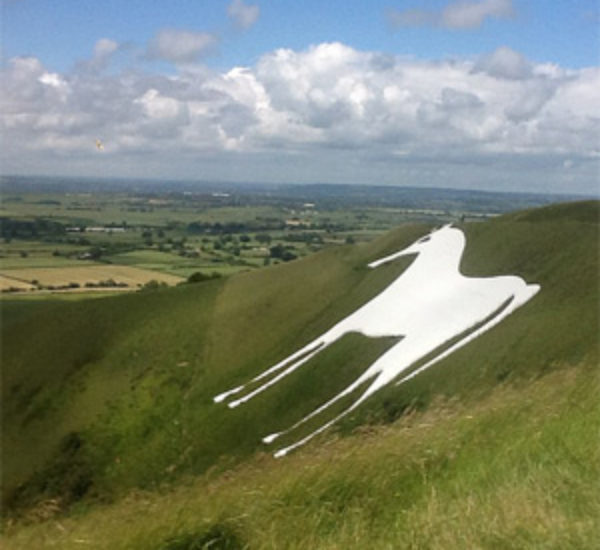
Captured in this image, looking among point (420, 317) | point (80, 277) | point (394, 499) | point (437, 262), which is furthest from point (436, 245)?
point (80, 277)

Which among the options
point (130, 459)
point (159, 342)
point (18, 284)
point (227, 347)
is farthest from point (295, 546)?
point (18, 284)

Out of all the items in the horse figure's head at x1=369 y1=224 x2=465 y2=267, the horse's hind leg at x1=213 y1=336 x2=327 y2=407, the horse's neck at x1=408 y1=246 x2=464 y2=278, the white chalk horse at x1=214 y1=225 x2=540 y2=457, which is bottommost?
the horse's hind leg at x1=213 y1=336 x2=327 y2=407

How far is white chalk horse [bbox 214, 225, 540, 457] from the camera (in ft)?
121

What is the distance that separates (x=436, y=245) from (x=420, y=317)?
15.3m

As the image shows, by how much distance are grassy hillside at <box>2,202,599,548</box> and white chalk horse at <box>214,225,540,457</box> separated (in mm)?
1437

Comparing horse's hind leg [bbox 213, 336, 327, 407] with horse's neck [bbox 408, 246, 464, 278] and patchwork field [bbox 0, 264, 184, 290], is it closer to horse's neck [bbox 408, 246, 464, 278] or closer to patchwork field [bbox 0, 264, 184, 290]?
horse's neck [bbox 408, 246, 464, 278]

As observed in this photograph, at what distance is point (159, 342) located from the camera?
179 feet

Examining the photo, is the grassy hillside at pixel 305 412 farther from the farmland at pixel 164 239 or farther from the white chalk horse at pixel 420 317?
the farmland at pixel 164 239

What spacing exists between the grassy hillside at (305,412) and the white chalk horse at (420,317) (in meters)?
1.44

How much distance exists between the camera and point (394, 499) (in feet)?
23.9

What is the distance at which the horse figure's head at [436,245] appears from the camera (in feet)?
179

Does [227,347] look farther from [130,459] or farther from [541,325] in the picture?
[541,325]

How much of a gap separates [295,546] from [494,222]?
173 ft

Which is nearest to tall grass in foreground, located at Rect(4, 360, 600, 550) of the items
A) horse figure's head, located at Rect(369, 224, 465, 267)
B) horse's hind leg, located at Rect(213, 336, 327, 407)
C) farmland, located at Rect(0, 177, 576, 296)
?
horse's hind leg, located at Rect(213, 336, 327, 407)
